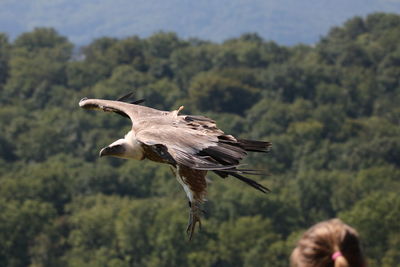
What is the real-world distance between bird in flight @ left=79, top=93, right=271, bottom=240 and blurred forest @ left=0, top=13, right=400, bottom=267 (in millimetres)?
42430

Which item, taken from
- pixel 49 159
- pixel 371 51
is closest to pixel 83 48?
Result: pixel 371 51

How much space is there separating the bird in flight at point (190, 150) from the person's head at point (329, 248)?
277cm

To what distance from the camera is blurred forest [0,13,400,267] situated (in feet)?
187

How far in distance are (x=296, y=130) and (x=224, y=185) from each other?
54.3 ft

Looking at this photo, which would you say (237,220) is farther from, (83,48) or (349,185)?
(83,48)

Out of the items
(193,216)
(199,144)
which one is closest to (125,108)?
(199,144)

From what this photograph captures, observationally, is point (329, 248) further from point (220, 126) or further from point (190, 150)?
point (220, 126)

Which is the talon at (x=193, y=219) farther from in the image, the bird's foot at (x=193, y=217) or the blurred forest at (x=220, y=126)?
the blurred forest at (x=220, y=126)

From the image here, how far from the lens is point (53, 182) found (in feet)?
217

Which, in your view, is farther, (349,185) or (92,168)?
(92,168)

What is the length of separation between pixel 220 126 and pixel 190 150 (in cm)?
7143

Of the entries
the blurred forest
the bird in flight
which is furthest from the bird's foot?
the blurred forest

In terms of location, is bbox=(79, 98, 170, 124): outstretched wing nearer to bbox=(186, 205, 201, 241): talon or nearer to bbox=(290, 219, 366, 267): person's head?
bbox=(186, 205, 201, 241): talon

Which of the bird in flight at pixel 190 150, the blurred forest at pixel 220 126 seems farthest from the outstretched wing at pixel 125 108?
the blurred forest at pixel 220 126
